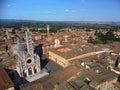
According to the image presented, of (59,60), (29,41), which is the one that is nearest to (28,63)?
(29,41)

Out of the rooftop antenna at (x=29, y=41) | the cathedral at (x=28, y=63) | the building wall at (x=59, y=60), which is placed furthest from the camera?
A: the building wall at (x=59, y=60)

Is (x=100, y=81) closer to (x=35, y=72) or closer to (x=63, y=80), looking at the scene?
(x=63, y=80)

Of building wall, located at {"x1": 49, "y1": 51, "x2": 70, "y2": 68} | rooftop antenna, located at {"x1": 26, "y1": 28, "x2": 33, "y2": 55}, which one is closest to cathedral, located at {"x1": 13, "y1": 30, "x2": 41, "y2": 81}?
rooftop antenna, located at {"x1": 26, "y1": 28, "x2": 33, "y2": 55}

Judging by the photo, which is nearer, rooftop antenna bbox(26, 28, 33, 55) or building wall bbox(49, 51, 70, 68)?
rooftop antenna bbox(26, 28, 33, 55)

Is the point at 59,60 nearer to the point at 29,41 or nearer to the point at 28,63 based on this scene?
the point at 28,63

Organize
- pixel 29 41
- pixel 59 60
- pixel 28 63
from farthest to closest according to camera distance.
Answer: pixel 59 60
pixel 28 63
pixel 29 41

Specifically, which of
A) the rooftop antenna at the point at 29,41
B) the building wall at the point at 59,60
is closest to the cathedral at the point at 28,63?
the rooftop antenna at the point at 29,41

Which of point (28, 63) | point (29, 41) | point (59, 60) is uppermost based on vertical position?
point (29, 41)

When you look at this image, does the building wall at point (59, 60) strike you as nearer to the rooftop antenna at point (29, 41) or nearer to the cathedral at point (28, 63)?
the cathedral at point (28, 63)

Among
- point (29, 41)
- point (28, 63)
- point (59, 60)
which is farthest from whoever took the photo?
point (59, 60)

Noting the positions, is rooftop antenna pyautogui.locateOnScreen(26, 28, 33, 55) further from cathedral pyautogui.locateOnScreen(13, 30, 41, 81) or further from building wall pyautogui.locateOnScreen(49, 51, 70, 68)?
building wall pyautogui.locateOnScreen(49, 51, 70, 68)

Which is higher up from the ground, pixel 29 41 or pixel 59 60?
pixel 29 41

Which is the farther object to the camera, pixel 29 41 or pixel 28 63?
pixel 28 63
